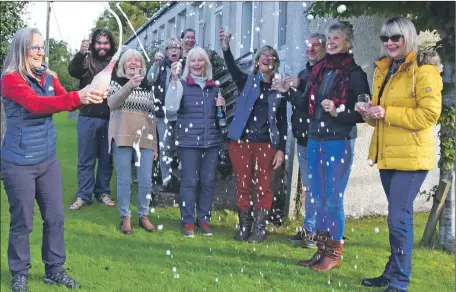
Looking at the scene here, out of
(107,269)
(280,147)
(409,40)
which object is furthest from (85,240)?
(409,40)

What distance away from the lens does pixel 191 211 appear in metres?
6.07

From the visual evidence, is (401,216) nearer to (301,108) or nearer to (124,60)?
(301,108)

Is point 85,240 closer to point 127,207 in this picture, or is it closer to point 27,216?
point 127,207

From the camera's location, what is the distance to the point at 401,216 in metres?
4.21

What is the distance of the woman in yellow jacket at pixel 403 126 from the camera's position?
408cm

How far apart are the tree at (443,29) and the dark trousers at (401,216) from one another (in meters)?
1.48

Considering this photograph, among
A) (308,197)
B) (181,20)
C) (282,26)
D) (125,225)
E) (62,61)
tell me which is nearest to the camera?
(308,197)

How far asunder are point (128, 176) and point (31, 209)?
1991 mm

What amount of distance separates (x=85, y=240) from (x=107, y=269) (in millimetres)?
1092

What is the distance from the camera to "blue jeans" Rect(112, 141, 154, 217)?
20.1 feet

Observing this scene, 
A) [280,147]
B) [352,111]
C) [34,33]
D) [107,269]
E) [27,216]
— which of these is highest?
[34,33]

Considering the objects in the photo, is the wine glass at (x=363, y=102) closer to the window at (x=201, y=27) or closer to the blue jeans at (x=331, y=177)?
the blue jeans at (x=331, y=177)

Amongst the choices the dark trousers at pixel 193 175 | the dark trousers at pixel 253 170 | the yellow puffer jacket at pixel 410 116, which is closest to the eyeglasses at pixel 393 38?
the yellow puffer jacket at pixel 410 116

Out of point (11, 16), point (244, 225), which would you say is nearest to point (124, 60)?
point (244, 225)
